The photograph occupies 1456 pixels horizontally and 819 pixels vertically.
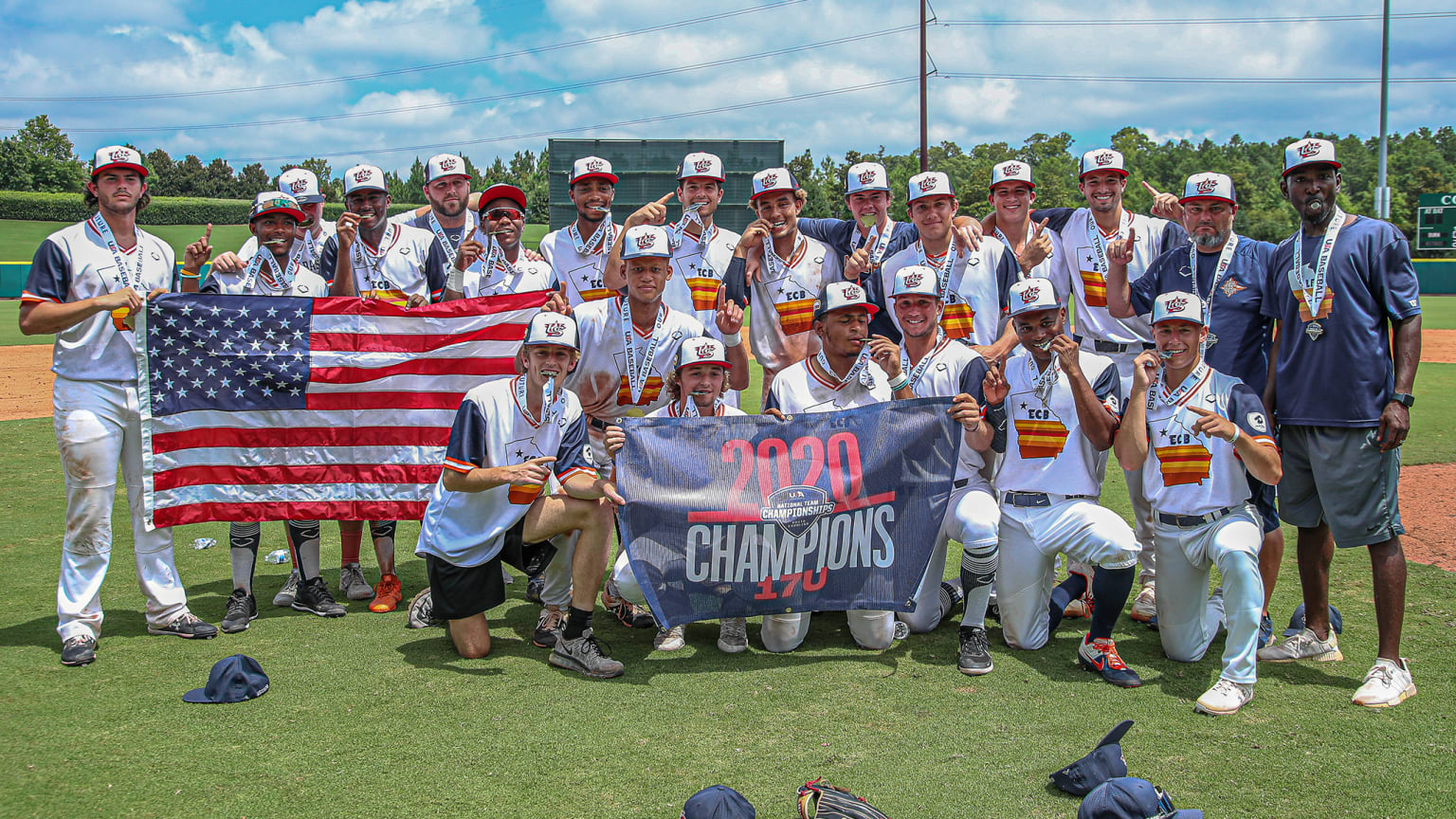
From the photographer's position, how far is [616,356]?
7270 mm

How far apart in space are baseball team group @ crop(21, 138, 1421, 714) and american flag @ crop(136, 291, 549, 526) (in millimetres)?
293

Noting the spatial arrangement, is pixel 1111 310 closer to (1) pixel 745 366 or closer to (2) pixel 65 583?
(1) pixel 745 366

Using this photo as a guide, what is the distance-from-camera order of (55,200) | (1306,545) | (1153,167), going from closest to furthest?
1. (1306,545)
2. (55,200)
3. (1153,167)

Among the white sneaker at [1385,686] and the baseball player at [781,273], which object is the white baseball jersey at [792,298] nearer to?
the baseball player at [781,273]

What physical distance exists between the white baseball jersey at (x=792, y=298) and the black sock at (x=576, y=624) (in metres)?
2.73

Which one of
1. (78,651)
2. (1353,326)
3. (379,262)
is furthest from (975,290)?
(78,651)


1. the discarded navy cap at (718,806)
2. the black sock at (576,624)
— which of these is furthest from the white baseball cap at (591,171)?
the discarded navy cap at (718,806)

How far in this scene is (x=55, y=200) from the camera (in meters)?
76.4

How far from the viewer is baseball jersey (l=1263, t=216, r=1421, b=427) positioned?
579 cm

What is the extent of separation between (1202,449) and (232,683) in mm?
5540

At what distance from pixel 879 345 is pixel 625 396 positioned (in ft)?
6.25

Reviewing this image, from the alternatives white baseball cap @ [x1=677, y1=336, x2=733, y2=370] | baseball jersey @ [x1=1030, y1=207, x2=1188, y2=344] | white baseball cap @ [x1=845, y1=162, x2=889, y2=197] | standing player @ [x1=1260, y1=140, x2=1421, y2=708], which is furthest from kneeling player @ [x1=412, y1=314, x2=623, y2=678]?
standing player @ [x1=1260, y1=140, x2=1421, y2=708]

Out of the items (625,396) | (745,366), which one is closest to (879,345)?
(745,366)

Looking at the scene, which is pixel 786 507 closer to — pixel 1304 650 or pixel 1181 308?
pixel 1181 308
